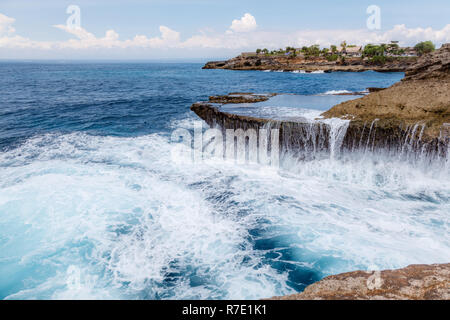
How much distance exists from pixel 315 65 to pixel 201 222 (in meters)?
103

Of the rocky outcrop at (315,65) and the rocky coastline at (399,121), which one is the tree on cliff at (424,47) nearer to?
the rocky outcrop at (315,65)

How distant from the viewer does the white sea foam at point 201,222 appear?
5.54 m

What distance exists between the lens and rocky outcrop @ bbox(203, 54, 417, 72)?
81.7m

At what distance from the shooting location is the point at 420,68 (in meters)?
12.3

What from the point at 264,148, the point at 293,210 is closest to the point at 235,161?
the point at 264,148

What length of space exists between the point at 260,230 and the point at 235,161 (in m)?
5.54

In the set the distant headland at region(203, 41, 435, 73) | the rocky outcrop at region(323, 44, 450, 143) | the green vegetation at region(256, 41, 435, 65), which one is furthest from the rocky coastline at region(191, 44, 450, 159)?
the green vegetation at region(256, 41, 435, 65)

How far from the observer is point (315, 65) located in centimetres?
9600

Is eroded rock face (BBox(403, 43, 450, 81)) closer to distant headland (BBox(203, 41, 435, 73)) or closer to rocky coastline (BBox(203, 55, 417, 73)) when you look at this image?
rocky coastline (BBox(203, 55, 417, 73))

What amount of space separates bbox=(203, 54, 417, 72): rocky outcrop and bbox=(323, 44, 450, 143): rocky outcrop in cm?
7034

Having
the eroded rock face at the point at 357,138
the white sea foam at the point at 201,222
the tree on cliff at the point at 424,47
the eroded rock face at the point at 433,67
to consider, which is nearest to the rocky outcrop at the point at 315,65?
the tree on cliff at the point at 424,47

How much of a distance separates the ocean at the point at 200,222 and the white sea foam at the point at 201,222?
33 mm
